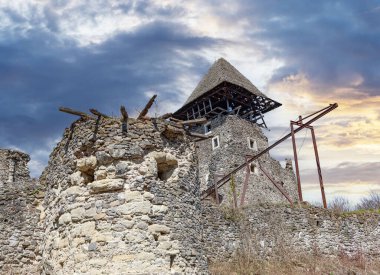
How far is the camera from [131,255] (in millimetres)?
6488

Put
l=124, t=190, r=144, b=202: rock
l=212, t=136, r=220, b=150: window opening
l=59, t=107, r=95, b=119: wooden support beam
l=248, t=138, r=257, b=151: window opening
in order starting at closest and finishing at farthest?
l=124, t=190, r=144, b=202: rock
l=59, t=107, r=95, b=119: wooden support beam
l=212, t=136, r=220, b=150: window opening
l=248, t=138, r=257, b=151: window opening

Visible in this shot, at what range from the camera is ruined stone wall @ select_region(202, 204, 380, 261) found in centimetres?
1302

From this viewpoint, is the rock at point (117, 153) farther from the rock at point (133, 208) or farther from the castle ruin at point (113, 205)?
the rock at point (133, 208)

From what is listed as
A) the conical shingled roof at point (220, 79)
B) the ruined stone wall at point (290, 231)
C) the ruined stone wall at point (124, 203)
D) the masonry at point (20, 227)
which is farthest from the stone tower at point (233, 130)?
the ruined stone wall at point (124, 203)

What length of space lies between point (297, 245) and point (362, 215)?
314cm

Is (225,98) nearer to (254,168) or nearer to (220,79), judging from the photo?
(220,79)

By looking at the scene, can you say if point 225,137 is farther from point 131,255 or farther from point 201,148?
point 131,255

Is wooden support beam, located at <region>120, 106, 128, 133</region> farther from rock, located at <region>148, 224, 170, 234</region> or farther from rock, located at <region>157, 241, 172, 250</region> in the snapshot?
rock, located at <region>157, 241, 172, 250</region>

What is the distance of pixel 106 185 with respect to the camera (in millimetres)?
6953

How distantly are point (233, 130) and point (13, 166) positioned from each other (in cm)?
1526

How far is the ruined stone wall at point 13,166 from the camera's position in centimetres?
1914

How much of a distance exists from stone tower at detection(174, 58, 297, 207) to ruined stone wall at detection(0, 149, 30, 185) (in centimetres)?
1223

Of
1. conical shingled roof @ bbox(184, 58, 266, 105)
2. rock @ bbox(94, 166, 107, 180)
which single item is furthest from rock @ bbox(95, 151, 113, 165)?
conical shingled roof @ bbox(184, 58, 266, 105)

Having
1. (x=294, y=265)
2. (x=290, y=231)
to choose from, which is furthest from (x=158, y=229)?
(x=290, y=231)
